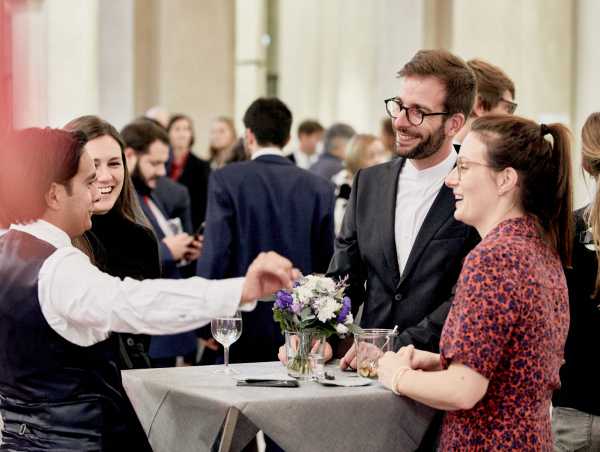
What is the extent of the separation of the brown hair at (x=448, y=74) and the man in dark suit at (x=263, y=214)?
1.57 metres

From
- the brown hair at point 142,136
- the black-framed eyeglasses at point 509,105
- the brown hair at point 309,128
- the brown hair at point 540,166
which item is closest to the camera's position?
the brown hair at point 540,166

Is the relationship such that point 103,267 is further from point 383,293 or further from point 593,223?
point 593,223

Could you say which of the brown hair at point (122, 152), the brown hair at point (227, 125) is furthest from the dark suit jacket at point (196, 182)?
the brown hair at point (122, 152)

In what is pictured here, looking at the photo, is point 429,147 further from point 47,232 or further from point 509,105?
point 47,232

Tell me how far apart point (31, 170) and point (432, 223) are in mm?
1399

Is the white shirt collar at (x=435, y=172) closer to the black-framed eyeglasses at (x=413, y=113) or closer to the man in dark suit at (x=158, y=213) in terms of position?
the black-framed eyeglasses at (x=413, y=113)

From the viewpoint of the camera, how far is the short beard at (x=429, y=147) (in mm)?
3430

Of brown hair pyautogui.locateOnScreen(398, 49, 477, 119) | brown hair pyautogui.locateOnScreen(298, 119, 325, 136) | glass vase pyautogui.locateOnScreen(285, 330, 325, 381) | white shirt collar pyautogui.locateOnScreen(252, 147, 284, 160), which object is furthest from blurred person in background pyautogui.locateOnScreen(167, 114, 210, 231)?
glass vase pyautogui.locateOnScreen(285, 330, 325, 381)

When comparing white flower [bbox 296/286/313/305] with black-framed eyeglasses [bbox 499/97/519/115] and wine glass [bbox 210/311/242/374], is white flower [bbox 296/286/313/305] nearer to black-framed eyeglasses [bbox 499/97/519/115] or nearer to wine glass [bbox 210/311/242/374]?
→ wine glass [bbox 210/311/242/374]

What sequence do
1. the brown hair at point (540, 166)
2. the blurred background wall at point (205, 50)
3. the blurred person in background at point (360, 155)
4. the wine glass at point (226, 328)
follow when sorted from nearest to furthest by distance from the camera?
the brown hair at point (540, 166)
the wine glass at point (226, 328)
the blurred person in background at point (360, 155)
the blurred background wall at point (205, 50)

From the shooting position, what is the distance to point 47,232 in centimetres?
249

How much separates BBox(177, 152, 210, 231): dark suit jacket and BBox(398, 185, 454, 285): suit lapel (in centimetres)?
470

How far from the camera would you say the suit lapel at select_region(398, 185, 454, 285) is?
10.9ft

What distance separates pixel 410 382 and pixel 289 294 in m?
0.54
